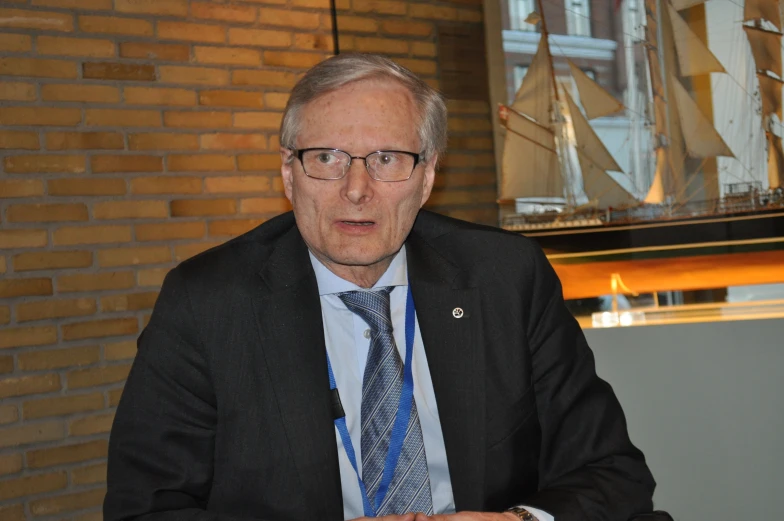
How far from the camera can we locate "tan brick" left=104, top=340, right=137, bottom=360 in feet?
10.6

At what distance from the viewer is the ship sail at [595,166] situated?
2.93 m

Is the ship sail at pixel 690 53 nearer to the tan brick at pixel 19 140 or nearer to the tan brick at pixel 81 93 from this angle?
the tan brick at pixel 81 93

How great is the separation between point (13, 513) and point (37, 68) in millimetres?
1607

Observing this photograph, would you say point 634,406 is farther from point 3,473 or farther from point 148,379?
point 3,473

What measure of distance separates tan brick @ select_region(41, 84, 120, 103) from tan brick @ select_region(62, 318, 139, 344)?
835 millimetres

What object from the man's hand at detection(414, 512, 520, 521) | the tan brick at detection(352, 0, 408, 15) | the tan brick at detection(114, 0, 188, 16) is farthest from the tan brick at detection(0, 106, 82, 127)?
the man's hand at detection(414, 512, 520, 521)

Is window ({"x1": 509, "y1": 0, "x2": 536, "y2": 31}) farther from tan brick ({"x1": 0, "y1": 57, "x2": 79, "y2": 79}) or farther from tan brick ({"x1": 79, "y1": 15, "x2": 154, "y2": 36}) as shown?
tan brick ({"x1": 0, "y1": 57, "x2": 79, "y2": 79})

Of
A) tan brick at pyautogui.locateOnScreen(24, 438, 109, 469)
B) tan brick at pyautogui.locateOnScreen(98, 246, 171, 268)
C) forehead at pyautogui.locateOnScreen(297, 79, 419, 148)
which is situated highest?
forehead at pyautogui.locateOnScreen(297, 79, 419, 148)

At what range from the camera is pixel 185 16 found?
3.44 meters

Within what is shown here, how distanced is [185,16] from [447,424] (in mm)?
2456

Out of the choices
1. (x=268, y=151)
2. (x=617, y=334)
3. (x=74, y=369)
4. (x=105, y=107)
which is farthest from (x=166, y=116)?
(x=617, y=334)

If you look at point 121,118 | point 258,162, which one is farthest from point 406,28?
point 121,118

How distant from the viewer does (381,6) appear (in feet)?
11.0

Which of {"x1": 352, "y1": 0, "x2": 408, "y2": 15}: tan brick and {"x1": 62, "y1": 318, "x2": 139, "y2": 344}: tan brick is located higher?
{"x1": 352, "y1": 0, "x2": 408, "y2": 15}: tan brick
